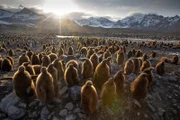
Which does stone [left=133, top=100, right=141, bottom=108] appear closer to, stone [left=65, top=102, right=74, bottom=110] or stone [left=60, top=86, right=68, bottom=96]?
stone [left=65, top=102, right=74, bottom=110]

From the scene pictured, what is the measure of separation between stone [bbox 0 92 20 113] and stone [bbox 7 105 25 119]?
0.23 metres

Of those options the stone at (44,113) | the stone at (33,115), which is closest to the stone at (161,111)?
the stone at (44,113)

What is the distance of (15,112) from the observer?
882 centimetres

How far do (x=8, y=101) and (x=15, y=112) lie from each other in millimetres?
802

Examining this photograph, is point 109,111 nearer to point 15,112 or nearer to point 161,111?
point 161,111

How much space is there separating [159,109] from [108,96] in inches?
133

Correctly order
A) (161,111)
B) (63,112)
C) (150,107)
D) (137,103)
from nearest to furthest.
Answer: (63,112), (137,103), (150,107), (161,111)

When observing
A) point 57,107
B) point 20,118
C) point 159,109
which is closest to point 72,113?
point 57,107

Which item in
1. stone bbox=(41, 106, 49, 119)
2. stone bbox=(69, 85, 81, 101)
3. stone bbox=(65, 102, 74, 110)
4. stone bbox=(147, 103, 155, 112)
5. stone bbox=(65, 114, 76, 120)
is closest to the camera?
stone bbox=(65, 114, 76, 120)

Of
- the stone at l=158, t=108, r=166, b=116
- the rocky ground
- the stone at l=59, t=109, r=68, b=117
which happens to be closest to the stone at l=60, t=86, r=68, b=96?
the rocky ground

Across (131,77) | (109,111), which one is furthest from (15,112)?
(131,77)

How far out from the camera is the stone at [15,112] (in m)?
8.77

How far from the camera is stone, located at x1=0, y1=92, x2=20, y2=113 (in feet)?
30.0

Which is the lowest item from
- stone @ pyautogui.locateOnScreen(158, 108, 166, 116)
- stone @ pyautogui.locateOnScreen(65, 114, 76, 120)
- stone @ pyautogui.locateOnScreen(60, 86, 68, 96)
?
stone @ pyautogui.locateOnScreen(158, 108, 166, 116)
